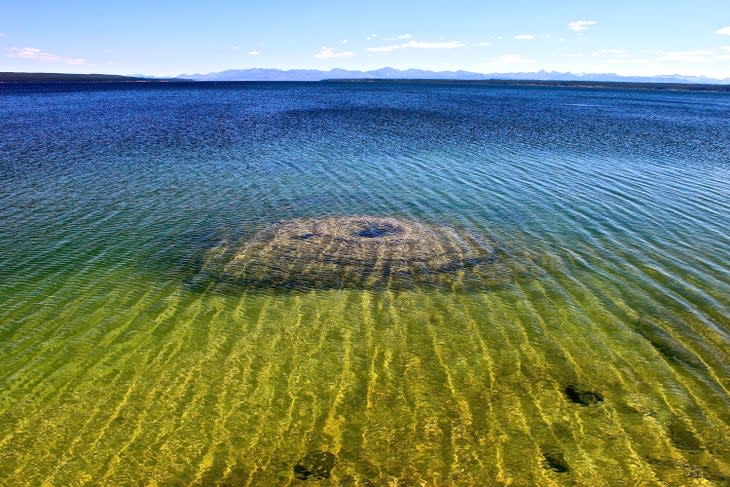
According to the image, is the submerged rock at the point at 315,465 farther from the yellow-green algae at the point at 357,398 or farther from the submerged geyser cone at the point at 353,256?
the submerged geyser cone at the point at 353,256

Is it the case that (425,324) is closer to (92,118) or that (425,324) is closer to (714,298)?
(714,298)

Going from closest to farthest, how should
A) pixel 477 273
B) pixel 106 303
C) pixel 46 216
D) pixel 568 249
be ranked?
pixel 106 303 → pixel 477 273 → pixel 568 249 → pixel 46 216

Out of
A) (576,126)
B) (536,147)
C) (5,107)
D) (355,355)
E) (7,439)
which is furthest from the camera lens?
(5,107)

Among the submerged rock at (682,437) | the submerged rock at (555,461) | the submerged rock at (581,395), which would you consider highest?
the submerged rock at (581,395)

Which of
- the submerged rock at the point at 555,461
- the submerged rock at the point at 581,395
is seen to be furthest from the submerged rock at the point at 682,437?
the submerged rock at the point at 555,461

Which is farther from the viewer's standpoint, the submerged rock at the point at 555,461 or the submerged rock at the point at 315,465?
the submerged rock at the point at 555,461

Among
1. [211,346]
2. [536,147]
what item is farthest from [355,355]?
[536,147]

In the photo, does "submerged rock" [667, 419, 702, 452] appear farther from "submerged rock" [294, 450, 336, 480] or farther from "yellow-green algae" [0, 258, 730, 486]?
"submerged rock" [294, 450, 336, 480]

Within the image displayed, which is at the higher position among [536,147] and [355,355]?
[536,147]
